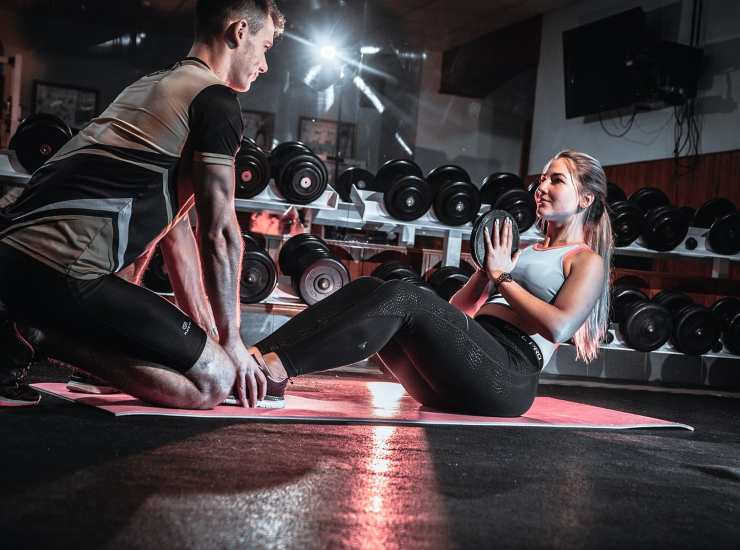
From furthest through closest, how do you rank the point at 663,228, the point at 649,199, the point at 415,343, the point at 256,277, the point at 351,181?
the point at 351,181, the point at 649,199, the point at 663,228, the point at 256,277, the point at 415,343

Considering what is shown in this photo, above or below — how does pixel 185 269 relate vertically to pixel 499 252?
below

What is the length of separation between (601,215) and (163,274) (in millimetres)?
2485

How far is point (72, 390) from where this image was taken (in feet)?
7.79

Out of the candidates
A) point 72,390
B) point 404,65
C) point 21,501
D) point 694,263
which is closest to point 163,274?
point 72,390

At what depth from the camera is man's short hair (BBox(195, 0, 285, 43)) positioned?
2.03m

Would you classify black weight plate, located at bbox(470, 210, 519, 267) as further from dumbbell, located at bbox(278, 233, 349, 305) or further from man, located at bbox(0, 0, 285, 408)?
dumbbell, located at bbox(278, 233, 349, 305)

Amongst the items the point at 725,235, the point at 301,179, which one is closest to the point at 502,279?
the point at 301,179

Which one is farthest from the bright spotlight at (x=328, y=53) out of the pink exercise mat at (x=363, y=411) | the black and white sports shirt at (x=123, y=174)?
the black and white sports shirt at (x=123, y=174)

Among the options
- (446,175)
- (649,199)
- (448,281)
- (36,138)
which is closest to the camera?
(36,138)

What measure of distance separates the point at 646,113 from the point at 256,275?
190 inches

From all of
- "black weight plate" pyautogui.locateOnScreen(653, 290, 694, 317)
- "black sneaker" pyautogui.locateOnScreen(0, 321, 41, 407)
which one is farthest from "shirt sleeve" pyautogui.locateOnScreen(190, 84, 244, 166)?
"black weight plate" pyautogui.locateOnScreen(653, 290, 694, 317)

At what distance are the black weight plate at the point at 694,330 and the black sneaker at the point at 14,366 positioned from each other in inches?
152

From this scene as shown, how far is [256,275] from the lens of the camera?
14.0 ft

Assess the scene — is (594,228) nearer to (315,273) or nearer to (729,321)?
(315,273)
